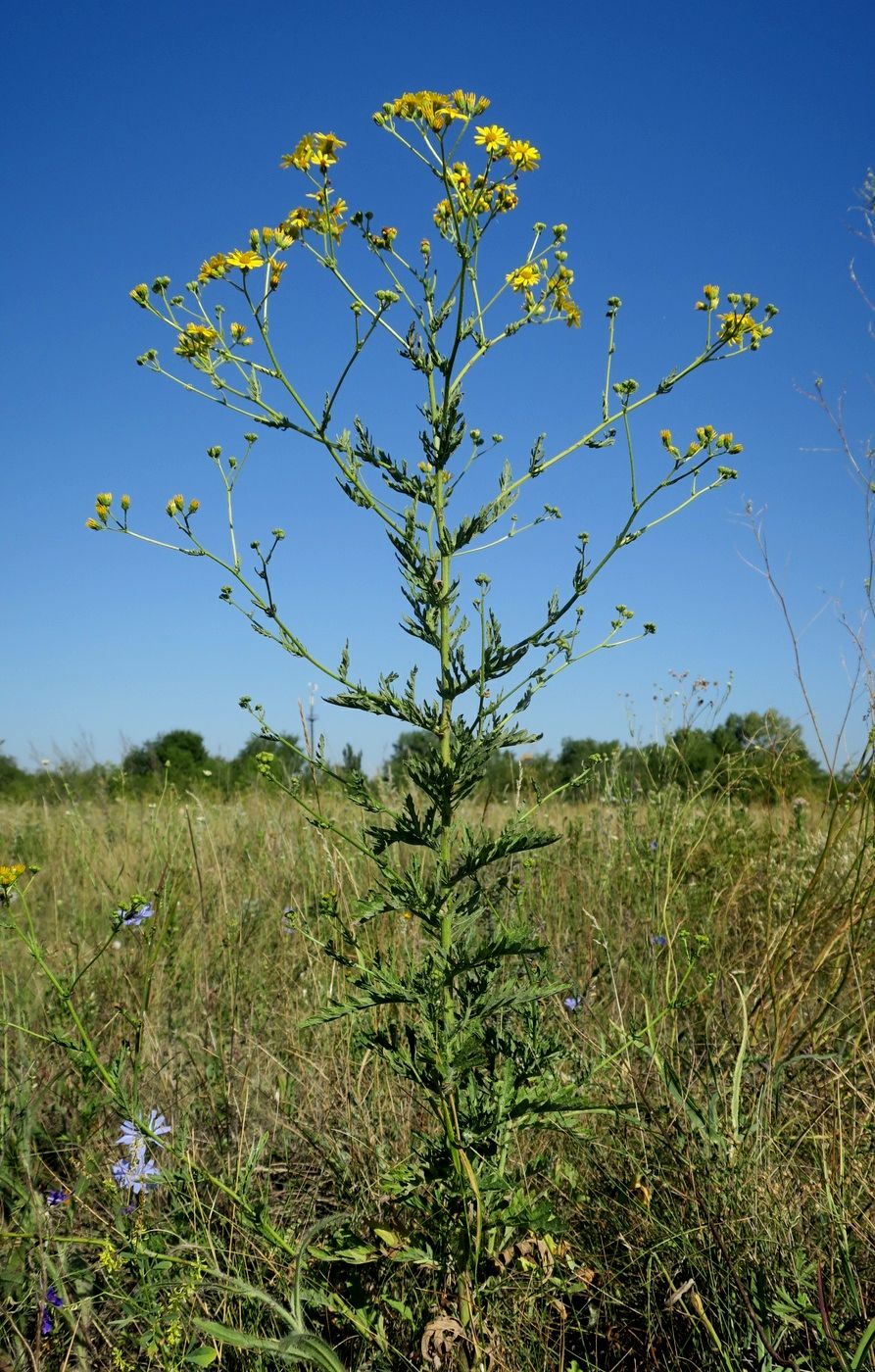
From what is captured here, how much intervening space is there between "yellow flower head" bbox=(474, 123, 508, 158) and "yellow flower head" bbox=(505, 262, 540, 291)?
0.77ft

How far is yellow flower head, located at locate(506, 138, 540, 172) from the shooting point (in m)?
2.07

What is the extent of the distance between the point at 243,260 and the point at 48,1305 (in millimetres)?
2157

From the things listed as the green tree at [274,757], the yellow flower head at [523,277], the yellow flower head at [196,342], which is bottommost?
the green tree at [274,757]

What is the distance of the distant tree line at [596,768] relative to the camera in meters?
3.35

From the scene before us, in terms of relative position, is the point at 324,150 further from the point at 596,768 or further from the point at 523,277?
the point at 596,768

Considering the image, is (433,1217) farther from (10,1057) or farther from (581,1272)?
(10,1057)

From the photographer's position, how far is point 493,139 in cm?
205

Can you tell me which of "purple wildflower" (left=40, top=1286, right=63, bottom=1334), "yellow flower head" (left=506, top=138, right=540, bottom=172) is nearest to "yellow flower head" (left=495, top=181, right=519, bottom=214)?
"yellow flower head" (left=506, top=138, right=540, bottom=172)

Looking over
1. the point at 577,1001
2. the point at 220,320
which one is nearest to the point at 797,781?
the point at 577,1001

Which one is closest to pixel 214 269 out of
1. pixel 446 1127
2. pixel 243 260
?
pixel 243 260

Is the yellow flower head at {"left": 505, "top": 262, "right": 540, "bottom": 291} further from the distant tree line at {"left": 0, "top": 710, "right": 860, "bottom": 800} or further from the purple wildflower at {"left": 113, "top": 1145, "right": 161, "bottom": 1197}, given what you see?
the purple wildflower at {"left": 113, "top": 1145, "right": 161, "bottom": 1197}

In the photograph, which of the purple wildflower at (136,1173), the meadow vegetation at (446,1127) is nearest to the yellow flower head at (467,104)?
the meadow vegetation at (446,1127)

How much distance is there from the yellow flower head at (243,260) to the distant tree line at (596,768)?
3.45ft

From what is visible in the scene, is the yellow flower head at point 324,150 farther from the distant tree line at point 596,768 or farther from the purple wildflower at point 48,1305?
the purple wildflower at point 48,1305
